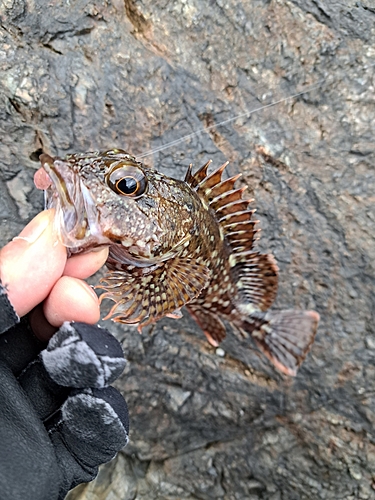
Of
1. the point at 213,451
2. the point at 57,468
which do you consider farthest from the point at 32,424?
the point at 213,451

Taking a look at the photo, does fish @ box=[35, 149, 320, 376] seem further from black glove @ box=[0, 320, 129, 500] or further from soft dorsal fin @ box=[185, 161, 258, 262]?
black glove @ box=[0, 320, 129, 500]

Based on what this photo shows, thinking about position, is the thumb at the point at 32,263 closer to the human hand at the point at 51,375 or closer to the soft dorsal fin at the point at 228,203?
the human hand at the point at 51,375

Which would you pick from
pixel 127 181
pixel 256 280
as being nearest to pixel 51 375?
pixel 127 181

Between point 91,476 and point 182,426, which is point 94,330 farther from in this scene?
point 182,426

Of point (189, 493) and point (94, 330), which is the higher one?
point (94, 330)

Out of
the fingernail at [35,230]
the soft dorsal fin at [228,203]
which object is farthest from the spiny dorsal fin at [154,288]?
the fingernail at [35,230]
